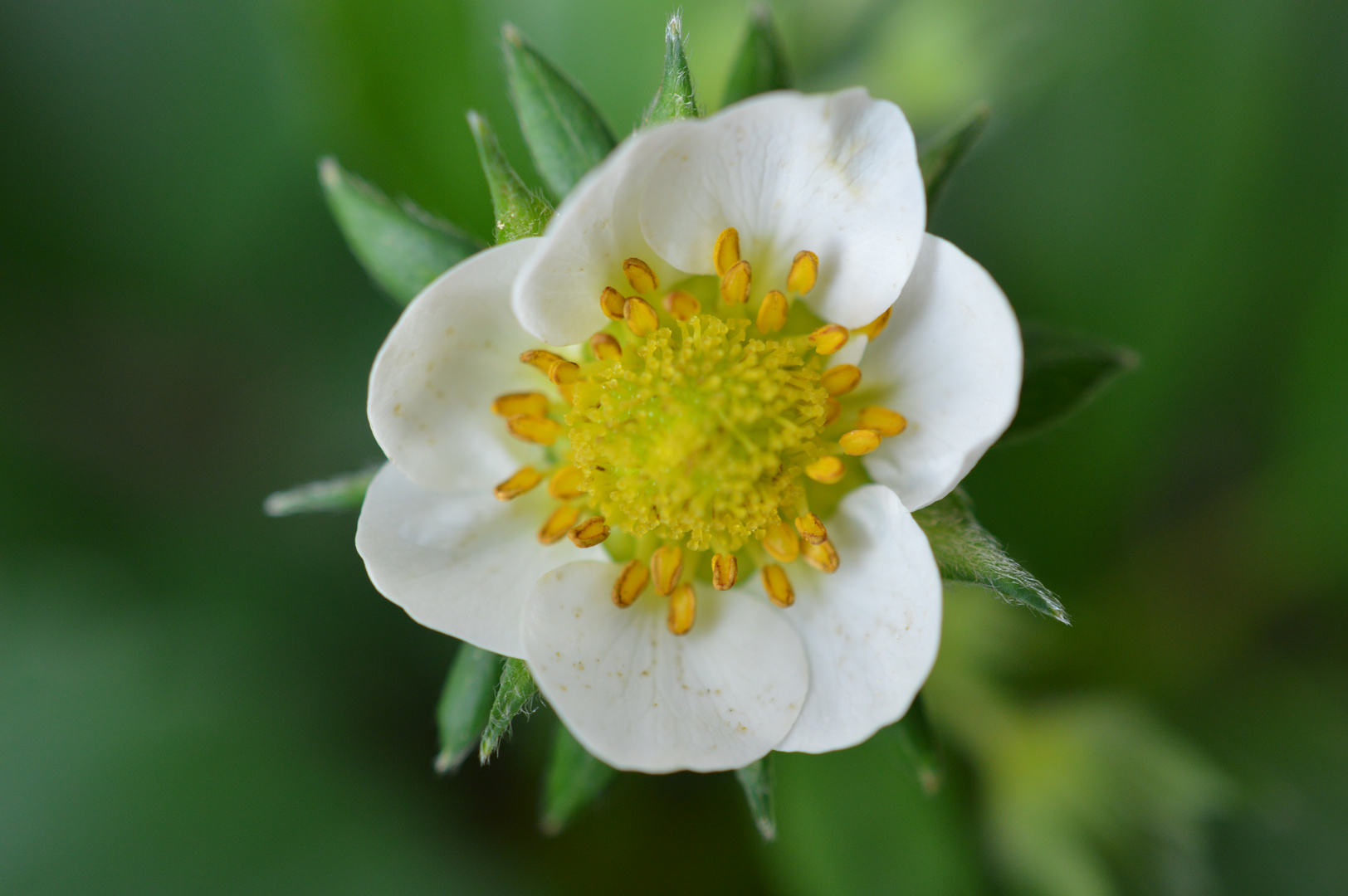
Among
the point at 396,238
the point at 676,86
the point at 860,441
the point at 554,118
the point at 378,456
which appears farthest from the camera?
the point at 378,456

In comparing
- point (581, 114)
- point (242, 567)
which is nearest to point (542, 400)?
point (581, 114)

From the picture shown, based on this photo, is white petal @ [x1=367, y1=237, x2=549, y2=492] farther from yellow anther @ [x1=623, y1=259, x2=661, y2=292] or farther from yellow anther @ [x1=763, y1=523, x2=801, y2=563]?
yellow anther @ [x1=763, y1=523, x2=801, y2=563]

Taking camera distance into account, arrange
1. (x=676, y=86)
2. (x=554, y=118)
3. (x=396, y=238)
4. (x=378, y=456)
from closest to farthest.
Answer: (x=676, y=86) < (x=554, y=118) < (x=396, y=238) < (x=378, y=456)

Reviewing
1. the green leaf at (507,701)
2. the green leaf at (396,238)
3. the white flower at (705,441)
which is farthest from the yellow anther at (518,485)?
the green leaf at (396,238)

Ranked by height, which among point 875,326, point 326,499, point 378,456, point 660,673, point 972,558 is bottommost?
point 378,456

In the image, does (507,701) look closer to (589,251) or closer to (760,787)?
(760,787)

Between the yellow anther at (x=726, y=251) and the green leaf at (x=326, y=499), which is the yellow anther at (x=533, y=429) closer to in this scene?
the green leaf at (x=326, y=499)

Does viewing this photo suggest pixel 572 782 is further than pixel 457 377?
Yes

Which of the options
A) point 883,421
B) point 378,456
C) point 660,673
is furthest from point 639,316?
point 378,456
